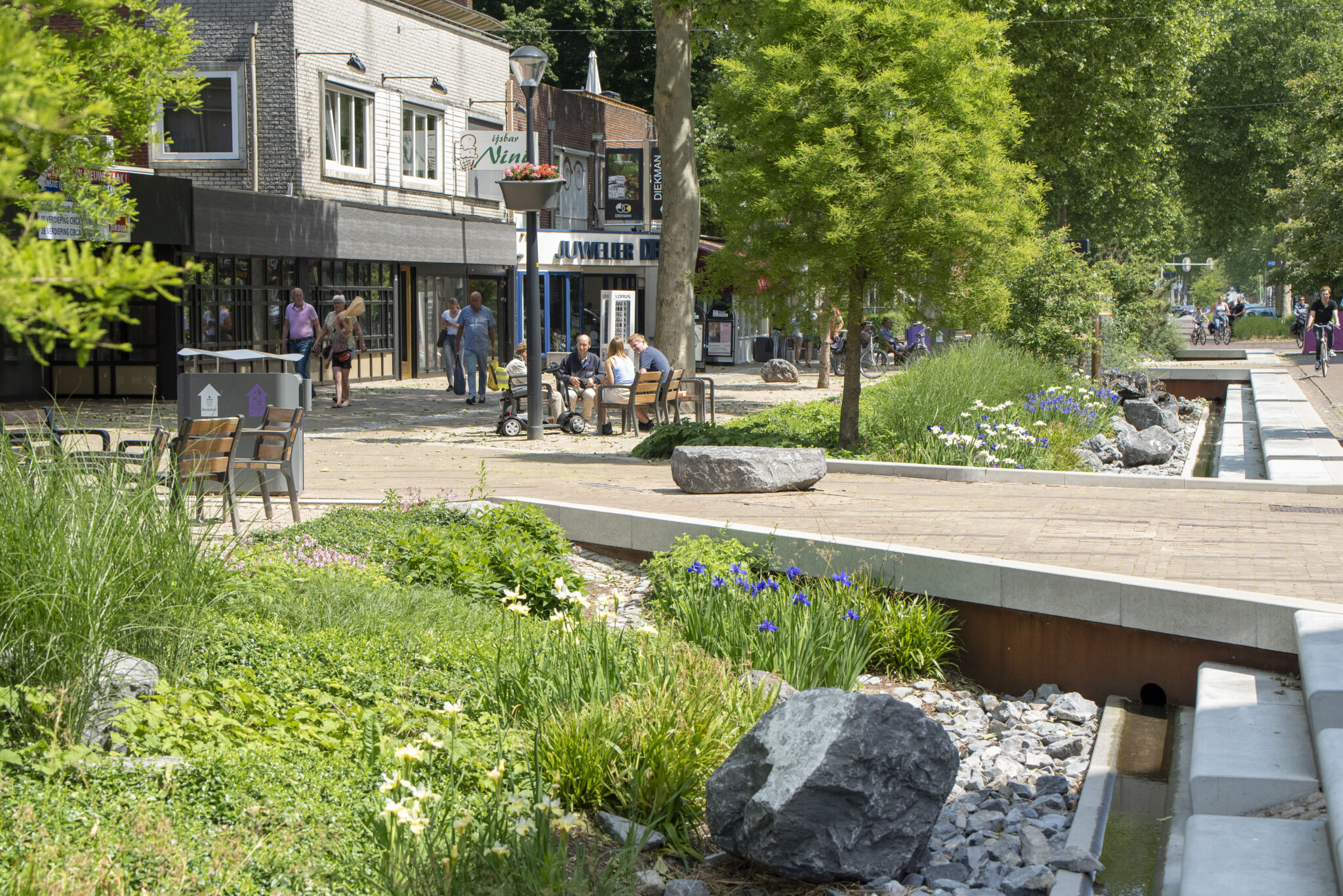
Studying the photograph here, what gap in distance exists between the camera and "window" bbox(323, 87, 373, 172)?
1000 inches

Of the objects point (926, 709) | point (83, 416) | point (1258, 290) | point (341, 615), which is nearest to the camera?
point (341, 615)

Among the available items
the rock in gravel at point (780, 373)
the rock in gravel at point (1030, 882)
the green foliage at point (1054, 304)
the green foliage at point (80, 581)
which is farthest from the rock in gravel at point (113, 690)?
the rock in gravel at point (780, 373)

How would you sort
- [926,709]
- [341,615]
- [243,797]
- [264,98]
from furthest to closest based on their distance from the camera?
[264,98] → [926,709] → [341,615] → [243,797]

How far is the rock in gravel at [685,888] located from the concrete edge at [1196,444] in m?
7.96

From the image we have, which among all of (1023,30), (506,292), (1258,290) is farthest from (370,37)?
(1258,290)

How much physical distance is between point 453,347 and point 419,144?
6.23 metres

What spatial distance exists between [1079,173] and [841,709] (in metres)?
30.7

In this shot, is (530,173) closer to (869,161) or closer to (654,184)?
(869,161)

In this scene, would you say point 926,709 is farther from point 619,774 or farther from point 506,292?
point 506,292

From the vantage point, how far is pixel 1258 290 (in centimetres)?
13250

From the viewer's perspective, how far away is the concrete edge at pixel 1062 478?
1059 cm

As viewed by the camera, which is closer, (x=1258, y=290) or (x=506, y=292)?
(x=506, y=292)

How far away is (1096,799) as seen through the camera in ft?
17.1

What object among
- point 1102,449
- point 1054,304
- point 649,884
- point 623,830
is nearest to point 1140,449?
point 1102,449
